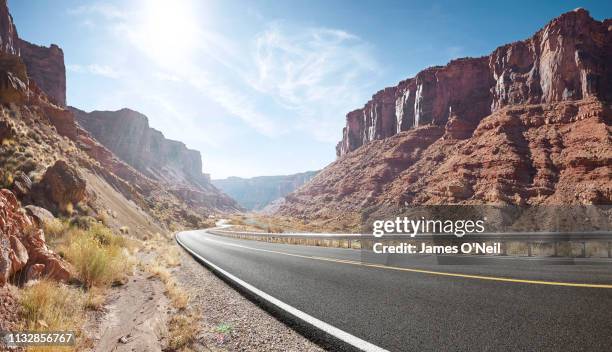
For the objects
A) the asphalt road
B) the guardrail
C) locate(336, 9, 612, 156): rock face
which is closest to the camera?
the asphalt road

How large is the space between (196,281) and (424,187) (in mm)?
70358

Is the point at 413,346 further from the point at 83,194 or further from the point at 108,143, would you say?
the point at 108,143

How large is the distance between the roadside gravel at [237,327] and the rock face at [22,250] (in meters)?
2.61

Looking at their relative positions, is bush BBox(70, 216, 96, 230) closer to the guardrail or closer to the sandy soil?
the sandy soil

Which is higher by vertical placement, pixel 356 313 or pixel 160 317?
pixel 356 313

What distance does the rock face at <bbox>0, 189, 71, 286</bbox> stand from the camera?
4.53 m

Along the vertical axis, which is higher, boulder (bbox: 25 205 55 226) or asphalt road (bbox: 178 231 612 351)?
boulder (bbox: 25 205 55 226)

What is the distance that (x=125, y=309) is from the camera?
5609mm

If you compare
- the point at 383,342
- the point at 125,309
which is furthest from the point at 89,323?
the point at 383,342

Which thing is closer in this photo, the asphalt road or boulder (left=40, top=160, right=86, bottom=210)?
the asphalt road

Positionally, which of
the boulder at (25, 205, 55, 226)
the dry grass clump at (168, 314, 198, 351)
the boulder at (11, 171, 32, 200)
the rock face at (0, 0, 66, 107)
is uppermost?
the rock face at (0, 0, 66, 107)

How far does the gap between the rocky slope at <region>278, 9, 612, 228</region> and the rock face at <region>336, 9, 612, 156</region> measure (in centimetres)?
26

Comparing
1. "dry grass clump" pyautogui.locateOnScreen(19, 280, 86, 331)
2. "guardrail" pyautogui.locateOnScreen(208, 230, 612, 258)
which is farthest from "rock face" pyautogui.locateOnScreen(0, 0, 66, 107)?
"guardrail" pyautogui.locateOnScreen(208, 230, 612, 258)

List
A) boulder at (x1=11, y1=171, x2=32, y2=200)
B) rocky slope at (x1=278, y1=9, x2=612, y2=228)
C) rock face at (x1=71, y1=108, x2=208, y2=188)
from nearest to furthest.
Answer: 1. boulder at (x1=11, y1=171, x2=32, y2=200)
2. rocky slope at (x1=278, y1=9, x2=612, y2=228)
3. rock face at (x1=71, y1=108, x2=208, y2=188)
